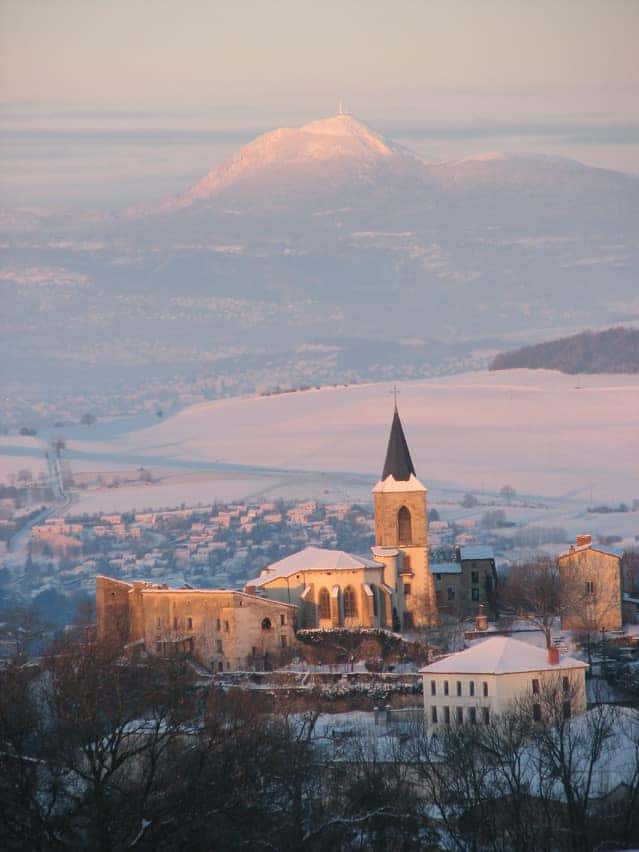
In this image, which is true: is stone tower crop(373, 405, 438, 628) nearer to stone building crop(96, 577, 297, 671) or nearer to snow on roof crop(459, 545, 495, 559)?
snow on roof crop(459, 545, 495, 559)

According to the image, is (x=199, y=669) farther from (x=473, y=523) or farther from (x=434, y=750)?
(x=473, y=523)

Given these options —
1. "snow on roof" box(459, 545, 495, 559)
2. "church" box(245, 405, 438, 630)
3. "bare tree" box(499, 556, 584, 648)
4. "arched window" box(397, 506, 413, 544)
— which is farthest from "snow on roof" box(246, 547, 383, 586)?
"snow on roof" box(459, 545, 495, 559)

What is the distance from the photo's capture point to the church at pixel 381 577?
7825cm

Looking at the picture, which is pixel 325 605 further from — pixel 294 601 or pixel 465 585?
pixel 465 585

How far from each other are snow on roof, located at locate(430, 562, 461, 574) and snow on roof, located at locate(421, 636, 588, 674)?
13.9m

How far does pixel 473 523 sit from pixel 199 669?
10713 cm

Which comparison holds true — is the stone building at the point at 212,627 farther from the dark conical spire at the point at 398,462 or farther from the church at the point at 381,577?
the dark conical spire at the point at 398,462

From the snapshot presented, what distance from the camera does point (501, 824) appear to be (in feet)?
174

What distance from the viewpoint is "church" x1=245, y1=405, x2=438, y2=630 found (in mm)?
78250

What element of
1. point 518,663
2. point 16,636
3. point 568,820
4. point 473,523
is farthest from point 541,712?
point 473,523

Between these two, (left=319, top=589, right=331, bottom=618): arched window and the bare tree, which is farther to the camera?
the bare tree

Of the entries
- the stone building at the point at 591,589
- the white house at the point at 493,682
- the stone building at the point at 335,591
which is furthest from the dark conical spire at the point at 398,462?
the white house at the point at 493,682

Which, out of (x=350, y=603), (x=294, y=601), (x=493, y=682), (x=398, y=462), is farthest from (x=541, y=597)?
(x=493, y=682)

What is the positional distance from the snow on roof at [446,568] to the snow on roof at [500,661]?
45.7ft
